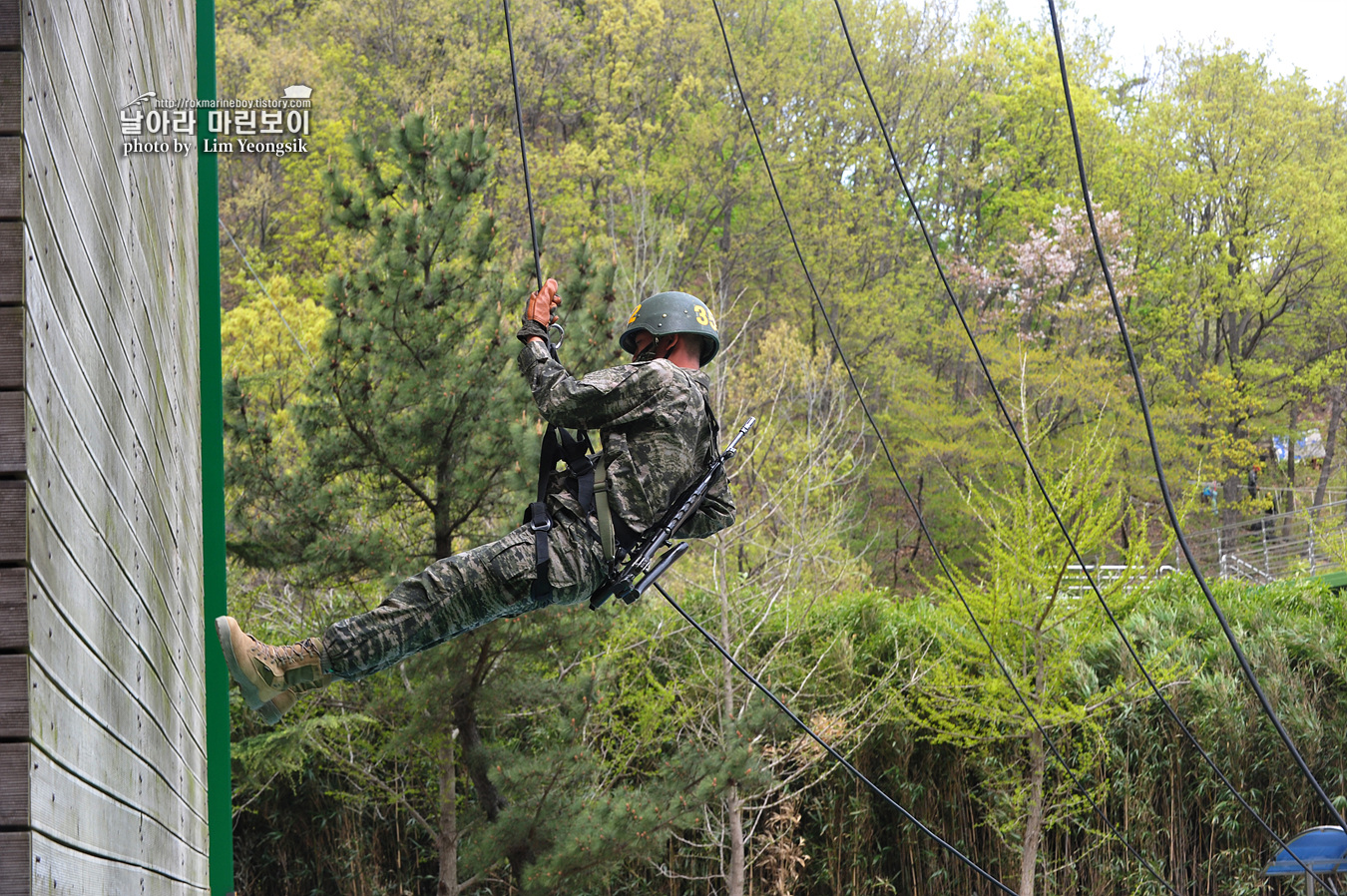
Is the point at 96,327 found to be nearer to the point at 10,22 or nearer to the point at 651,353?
the point at 10,22

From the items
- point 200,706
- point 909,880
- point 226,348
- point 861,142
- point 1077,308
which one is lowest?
point 909,880

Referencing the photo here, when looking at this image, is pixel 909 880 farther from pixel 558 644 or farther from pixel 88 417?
pixel 88 417

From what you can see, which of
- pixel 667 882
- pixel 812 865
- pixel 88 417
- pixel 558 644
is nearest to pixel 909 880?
pixel 812 865

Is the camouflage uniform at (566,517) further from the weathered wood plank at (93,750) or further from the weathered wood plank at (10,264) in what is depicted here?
the weathered wood plank at (10,264)

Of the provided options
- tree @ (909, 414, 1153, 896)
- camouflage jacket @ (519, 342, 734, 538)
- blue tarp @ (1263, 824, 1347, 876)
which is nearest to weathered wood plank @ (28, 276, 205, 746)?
camouflage jacket @ (519, 342, 734, 538)

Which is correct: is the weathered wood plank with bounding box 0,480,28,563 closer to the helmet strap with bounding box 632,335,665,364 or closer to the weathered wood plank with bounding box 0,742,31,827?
the weathered wood plank with bounding box 0,742,31,827

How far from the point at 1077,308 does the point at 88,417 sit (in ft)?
68.1

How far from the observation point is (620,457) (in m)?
3.64

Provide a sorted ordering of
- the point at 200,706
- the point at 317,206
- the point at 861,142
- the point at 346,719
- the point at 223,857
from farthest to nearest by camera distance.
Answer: the point at 861,142, the point at 317,206, the point at 346,719, the point at 223,857, the point at 200,706

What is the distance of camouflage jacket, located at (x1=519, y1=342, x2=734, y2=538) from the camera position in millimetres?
3545

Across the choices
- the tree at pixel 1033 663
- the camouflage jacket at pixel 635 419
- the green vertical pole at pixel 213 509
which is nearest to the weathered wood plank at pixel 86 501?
the camouflage jacket at pixel 635 419

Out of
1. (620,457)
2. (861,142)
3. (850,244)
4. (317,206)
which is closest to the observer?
(620,457)

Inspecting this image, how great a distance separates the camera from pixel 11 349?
4.79ft

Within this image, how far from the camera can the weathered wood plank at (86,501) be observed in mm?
1550
